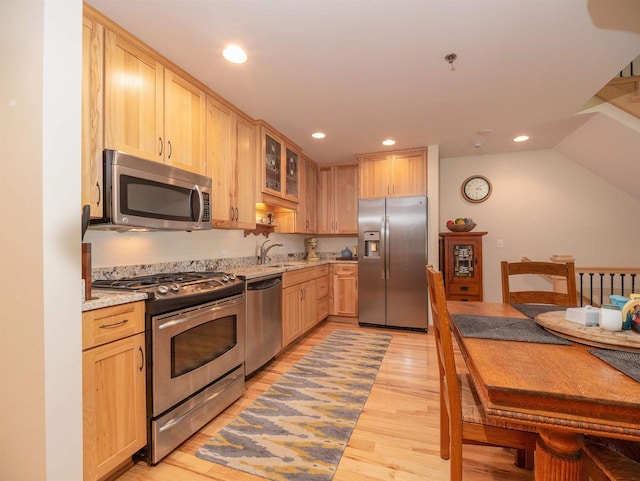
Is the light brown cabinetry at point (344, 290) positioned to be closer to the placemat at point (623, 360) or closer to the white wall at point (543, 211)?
the white wall at point (543, 211)

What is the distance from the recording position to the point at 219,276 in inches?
87.8

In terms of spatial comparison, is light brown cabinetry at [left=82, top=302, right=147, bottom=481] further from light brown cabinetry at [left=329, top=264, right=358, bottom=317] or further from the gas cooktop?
light brown cabinetry at [left=329, top=264, right=358, bottom=317]

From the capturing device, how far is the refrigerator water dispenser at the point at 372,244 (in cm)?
411

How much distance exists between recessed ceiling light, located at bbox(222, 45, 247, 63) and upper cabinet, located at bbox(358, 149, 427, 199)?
251cm

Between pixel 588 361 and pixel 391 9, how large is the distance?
185 centimetres

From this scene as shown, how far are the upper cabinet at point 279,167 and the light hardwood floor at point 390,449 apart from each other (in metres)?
1.98

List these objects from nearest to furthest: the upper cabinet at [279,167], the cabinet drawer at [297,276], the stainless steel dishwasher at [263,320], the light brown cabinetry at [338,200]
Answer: the stainless steel dishwasher at [263,320] → the cabinet drawer at [297,276] → the upper cabinet at [279,167] → the light brown cabinetry at [338,200]

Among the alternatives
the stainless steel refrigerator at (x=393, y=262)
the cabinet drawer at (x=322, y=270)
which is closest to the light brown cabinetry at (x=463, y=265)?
the stainless steel refrigerator at (x=393, y=262)

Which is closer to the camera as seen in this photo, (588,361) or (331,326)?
(588,361)

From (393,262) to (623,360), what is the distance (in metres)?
3.07

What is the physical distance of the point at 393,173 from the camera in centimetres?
415

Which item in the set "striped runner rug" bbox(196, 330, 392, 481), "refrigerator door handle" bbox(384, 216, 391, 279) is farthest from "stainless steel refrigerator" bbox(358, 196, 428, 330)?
"striped runner rug" bbox(196, 330, 392, 481)

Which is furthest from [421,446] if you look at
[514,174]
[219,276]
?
[514,174]

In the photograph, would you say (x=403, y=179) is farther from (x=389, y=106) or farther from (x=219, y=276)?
(x=219, y=276)
